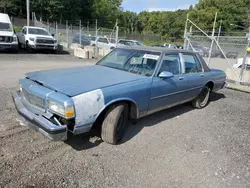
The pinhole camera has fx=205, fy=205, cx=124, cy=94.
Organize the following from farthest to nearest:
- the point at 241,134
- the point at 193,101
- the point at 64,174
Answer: the point at 193,101, the point at 241,134, the point at 64,174

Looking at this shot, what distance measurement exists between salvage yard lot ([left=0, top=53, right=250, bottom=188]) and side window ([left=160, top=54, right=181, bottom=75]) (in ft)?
3.75

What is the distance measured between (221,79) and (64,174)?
516cm

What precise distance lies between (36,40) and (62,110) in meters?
13.1

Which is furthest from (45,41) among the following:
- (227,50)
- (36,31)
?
(227,50)

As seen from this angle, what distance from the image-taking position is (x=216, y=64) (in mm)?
12523

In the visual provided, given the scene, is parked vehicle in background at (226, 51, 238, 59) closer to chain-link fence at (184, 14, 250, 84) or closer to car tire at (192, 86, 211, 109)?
chain-link fence at (184, 14, 250, 84)

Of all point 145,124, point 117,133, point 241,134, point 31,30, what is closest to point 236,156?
point 241,134

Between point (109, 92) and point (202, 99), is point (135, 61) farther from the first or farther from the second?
point (202, 99)

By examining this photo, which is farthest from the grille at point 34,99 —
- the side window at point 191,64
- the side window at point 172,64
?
the side window at point 191,64

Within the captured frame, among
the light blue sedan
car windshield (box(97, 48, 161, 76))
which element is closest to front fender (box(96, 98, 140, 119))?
the light blue sedan

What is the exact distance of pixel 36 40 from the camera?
46.1 ft

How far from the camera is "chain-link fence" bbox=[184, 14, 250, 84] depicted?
→ 29.3ft

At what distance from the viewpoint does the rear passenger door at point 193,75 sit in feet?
15.4

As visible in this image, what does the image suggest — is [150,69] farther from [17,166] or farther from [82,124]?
[17,166]
